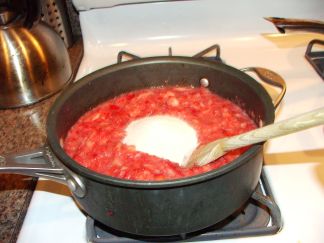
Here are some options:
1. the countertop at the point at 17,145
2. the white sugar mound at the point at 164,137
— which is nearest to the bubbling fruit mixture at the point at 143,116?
the white sugar mound at the point at 164,137

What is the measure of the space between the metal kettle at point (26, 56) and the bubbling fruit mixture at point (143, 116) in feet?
0.76

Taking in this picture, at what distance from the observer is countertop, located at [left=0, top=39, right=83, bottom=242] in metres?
0.67

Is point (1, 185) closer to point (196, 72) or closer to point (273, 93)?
point (196, 72)

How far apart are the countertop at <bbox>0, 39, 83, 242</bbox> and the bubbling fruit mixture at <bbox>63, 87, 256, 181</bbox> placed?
123 mm

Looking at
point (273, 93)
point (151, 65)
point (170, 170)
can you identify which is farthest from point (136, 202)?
point (273, 93)

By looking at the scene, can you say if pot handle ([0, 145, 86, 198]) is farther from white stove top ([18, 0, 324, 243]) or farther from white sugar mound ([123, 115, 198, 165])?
white stove top ([18, 0, 324, 243])

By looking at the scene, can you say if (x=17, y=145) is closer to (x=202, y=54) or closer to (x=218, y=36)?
(x=202, y=54)

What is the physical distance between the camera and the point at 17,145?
0.85 m

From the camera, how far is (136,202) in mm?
524

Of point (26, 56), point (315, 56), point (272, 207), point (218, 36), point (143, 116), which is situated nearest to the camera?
point (272, 207)

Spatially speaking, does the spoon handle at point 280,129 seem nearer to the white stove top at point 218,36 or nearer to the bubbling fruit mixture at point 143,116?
the bubbling fruit mixture at point 143,116

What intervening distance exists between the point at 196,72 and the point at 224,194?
339mm

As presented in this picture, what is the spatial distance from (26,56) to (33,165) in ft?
1.43

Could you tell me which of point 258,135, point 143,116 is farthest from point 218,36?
point 258,135
